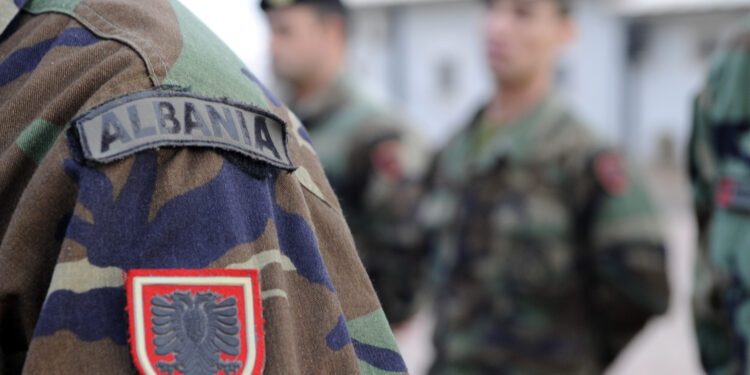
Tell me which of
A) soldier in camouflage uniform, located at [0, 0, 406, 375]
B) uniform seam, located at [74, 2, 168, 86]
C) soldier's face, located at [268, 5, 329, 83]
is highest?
soldier's face, located at [268, 5, 329, 83]

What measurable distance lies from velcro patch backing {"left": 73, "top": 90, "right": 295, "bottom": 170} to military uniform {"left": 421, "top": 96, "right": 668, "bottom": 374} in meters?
1.95

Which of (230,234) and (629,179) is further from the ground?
(629,179)

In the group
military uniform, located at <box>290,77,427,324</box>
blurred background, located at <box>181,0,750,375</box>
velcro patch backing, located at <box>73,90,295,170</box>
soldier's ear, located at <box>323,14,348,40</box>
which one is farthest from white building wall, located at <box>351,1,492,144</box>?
velcro patch backing, located at <box>73,90,295,170</box>

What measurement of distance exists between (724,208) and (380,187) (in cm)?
157

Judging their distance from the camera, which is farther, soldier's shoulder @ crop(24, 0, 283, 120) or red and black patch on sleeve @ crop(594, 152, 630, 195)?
red and black patch on sleeve @ crop(594, 152, 630, 195)

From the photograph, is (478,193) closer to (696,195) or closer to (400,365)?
(696,195)

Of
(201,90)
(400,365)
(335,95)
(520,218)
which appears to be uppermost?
(335,95)

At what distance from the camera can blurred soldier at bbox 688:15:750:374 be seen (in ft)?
6.09

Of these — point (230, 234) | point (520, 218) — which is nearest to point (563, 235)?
point (520, 218)

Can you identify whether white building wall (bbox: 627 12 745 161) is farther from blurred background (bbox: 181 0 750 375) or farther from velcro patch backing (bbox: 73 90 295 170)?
velcro patch backing (bbox: 73 90 295 170)

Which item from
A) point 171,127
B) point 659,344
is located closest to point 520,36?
point 171,127

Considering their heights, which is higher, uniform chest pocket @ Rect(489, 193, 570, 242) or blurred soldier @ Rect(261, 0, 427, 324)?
blurred soldier @ Rect(261, 0, 427, 324)

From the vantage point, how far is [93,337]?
647 mm

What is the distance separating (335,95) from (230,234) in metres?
2.86
